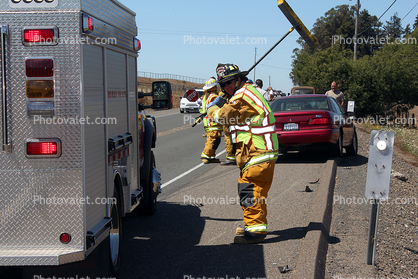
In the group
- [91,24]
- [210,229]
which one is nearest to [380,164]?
[210,229]

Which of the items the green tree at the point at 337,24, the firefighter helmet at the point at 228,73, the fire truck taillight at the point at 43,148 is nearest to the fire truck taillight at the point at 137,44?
the firefighter helmet at the point at 228,73

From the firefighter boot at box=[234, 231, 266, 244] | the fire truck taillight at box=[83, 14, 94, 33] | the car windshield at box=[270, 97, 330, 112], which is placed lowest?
the firefighter boot at box=[234, 231, 266, 244]

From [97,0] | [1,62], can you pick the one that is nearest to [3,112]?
[1,62]

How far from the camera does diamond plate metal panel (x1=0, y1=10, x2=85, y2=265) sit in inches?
130

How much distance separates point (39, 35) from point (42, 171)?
1.01 m

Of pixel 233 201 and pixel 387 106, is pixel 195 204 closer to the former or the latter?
pixel 233 201

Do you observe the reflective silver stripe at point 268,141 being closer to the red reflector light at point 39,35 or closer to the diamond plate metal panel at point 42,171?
the diamond plate metal panel at point 42,171

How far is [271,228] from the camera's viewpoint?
19.6 feet

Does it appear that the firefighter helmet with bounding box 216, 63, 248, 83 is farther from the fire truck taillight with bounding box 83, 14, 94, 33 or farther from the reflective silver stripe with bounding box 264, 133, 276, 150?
the fire truck taillight with bounding box 83, 14, 94, 33

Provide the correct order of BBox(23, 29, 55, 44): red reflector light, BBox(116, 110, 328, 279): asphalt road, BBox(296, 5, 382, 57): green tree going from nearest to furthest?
BBox(23, 29, 55, 44): red reflector light < BBox(116, 110, 328, 279): asphalt road < BBox(296, 5, 382, 57): green tree

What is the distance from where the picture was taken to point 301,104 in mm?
11312

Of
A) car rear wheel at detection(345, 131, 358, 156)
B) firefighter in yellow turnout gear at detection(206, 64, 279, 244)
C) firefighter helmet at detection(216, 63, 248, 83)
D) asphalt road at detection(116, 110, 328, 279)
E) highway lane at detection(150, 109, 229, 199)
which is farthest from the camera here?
car rear wheel at detection(345, 131, 358, 156)

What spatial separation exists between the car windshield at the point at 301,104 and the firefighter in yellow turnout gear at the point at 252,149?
19.9ft

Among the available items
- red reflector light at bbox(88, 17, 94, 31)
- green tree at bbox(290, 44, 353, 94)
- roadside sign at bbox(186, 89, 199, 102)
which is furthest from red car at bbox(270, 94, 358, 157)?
green tree at bbox(290, 44, 353, 94)
